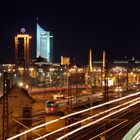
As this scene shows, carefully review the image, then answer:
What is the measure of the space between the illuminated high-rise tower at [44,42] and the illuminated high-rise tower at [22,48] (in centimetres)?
5338

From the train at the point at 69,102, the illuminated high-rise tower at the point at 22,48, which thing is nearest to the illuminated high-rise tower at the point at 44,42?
the illuminated high-rise tower at the point at 22,48

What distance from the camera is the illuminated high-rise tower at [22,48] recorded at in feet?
282

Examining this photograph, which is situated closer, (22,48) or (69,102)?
(69,102)

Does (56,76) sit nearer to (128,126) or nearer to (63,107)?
(63,107)

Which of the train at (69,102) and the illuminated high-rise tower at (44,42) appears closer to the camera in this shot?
the train at (69,102)

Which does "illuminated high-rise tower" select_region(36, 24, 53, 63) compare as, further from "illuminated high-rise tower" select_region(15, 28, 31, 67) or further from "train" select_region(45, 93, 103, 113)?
"train" select_region(45, 93, 103, 113)

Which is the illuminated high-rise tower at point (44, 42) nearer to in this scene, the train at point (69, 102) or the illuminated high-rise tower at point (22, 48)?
the illuminated high-rise tower at point (22, 48)

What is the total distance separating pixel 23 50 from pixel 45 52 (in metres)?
61.1

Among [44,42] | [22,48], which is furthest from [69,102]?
[44,42]

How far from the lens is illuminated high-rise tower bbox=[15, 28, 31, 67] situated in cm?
8585

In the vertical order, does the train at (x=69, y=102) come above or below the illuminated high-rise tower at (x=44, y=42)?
below

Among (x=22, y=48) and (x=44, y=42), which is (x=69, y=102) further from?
(x=44, y=42)

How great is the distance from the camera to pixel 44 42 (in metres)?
152

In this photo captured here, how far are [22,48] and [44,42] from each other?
206ft
